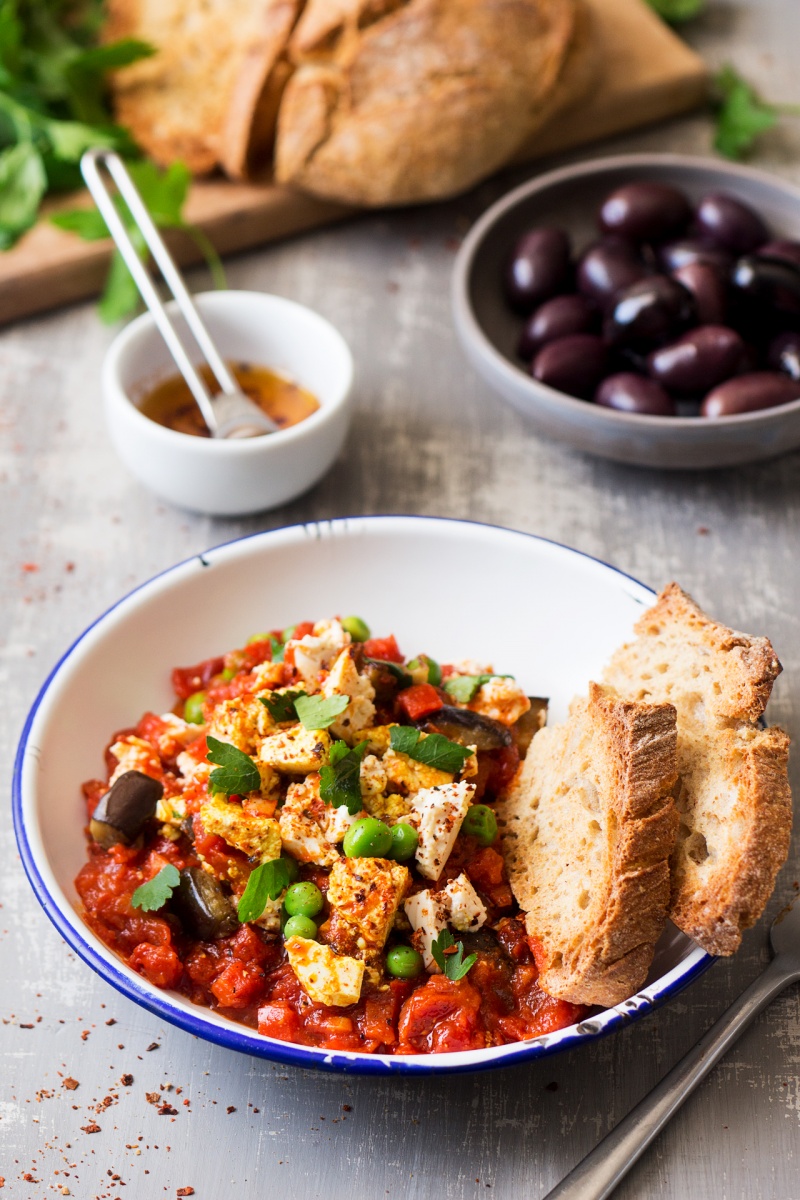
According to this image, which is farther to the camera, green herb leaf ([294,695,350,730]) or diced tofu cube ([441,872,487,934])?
green herb leaf ([294,695,350,730])

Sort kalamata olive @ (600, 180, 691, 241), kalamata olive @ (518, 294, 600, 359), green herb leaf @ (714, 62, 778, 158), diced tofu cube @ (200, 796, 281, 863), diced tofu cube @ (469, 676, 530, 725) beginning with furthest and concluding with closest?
1. green herb leaf @ (714, 62, 778, 158)
2. kalamata olive @ (600, 180, 691, 241)
3. kalamata olive @ (518, 294, 600, 359)
4. diced tofu cube @ (469, 676, 530, 725)
5. diced tofu cube @ (200, 796, 281, 863)

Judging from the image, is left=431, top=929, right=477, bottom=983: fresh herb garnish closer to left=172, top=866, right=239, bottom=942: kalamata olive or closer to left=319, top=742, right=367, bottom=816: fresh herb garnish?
left=319, top=742, right=367, bottom=816: fresh herb garnish

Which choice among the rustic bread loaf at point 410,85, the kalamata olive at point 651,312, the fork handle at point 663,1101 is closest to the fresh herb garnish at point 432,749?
the fork handle at point 663,1101

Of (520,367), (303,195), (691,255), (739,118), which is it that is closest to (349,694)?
(520,367)

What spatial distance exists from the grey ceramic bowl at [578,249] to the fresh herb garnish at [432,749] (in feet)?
5.24

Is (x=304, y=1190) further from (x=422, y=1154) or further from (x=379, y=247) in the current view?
(x=379, y=247)

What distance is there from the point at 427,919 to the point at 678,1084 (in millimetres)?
695

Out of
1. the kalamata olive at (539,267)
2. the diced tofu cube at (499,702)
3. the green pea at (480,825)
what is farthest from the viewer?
the kalamata olive at (539,267)

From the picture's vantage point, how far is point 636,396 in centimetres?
401

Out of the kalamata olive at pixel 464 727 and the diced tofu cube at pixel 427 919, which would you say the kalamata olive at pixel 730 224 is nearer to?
the kalamata olive at pixel 464 727

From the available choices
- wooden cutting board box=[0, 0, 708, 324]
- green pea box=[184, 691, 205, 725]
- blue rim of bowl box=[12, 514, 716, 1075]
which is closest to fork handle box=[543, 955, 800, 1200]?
blue rim of bowl box=[12, 514, 716, 1075]

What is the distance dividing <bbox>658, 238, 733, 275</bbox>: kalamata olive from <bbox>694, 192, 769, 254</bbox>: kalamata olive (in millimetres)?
46

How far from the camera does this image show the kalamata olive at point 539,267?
14.7 ft

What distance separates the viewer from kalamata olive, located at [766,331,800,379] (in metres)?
4.14
